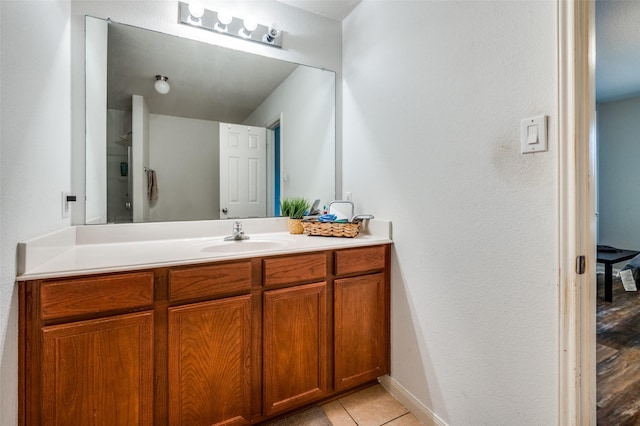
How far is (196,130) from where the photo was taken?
69.2 inches

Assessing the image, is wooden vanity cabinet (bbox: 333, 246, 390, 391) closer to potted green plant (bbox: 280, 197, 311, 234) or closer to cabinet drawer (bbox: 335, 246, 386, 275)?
cabinet drawer (bbox: 335, 246, 386, 275)

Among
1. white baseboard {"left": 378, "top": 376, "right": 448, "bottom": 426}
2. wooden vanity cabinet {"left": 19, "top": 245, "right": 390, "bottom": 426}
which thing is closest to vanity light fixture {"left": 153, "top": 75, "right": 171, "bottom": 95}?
wooden vanity cabinet {"left": 19, "top": 245, "right": 390, "bottom": 426}

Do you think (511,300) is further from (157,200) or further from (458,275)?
(157,200)

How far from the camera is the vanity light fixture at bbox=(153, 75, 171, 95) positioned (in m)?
1.65

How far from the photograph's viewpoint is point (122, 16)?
1.52m

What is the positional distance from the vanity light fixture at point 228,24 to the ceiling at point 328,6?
237 mm

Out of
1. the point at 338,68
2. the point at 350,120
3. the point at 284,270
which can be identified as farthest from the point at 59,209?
the point at 338,68

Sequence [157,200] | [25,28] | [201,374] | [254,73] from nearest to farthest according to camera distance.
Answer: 1. [25,28]
2. [201,374]
3. [157,200]
4. [254,73]

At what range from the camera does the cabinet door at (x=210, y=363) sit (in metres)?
1.15

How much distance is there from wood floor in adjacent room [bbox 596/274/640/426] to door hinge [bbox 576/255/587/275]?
42.8 inches

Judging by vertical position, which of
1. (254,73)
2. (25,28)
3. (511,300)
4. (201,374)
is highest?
(254,73)

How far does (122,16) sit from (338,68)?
1320 mm

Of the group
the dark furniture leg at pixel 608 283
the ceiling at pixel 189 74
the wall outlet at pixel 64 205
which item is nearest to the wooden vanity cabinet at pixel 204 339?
the wall outlet at pixel 64 205

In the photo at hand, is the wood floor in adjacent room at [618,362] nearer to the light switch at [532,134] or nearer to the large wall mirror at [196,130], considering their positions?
the light switch at [532,134]
